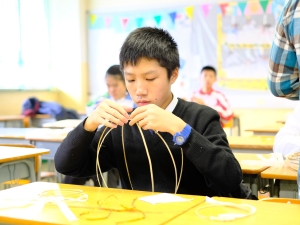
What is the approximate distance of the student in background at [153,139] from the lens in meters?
1.51

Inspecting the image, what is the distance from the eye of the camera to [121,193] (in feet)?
4.50

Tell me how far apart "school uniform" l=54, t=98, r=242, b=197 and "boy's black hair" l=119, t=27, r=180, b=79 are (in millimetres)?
163

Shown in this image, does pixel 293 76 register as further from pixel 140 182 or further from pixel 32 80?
pixel 32 80

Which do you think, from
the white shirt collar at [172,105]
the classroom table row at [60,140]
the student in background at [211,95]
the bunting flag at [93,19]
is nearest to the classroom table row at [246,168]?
the classroom table row at [60,140]

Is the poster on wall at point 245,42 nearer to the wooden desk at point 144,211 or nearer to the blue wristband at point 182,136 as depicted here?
the blue wristband at point 182,136

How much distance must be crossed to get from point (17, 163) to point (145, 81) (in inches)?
47.1

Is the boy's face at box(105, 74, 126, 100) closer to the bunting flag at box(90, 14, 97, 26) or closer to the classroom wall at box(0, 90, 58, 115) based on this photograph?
the classroom wall at box(0, 90, 58, 115)

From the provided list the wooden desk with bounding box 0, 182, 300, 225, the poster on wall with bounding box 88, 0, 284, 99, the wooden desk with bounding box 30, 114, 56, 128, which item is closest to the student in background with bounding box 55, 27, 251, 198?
the wooden desk with bounding box 0, 182, 300, 225

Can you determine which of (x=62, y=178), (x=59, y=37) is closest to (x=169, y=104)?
(x=62, y=178)

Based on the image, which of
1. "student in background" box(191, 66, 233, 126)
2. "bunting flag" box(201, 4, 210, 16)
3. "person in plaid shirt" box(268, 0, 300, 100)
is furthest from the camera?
"bunting flag" box(201, 4, 210, 16)

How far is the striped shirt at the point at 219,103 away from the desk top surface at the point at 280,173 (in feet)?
11.7

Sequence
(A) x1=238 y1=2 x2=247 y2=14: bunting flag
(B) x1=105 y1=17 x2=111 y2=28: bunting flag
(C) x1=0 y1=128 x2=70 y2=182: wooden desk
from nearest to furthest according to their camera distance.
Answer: (C) x1=0 y1=128 x2=70 y2=182: wooden desk → (A) x1=238 y1=2 x2=247 y2=14: bunting flag → (B) x1=105 y1=17 x2=111 y2=28: bunting flag

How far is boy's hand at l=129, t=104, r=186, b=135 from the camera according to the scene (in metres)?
1.39

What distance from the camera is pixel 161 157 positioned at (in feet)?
5.33
